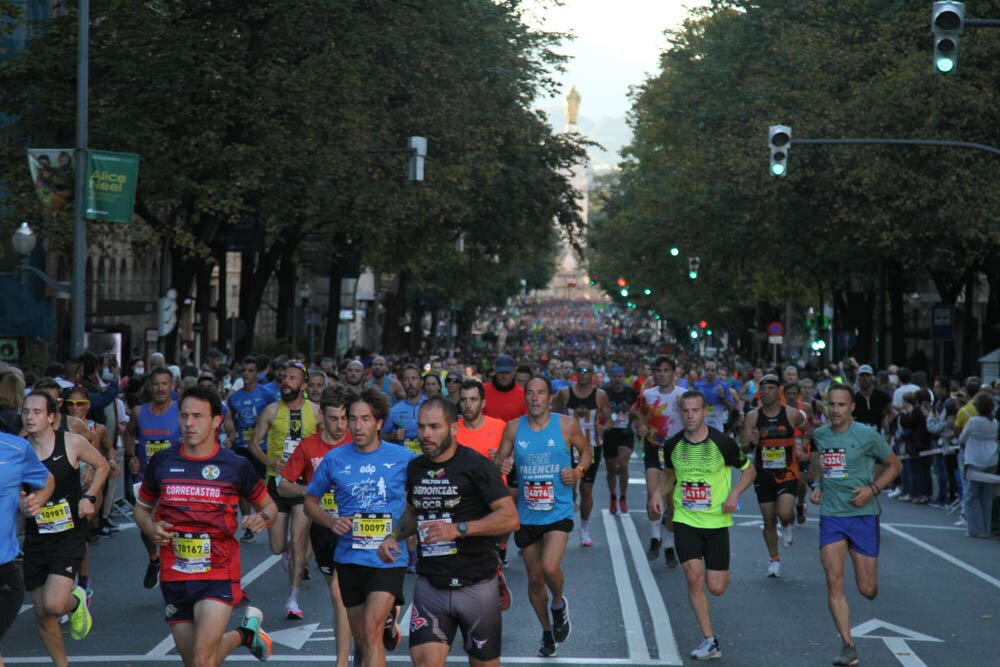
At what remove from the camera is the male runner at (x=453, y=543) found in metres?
7.96

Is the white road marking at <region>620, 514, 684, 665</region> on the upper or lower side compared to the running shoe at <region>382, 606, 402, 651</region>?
lower

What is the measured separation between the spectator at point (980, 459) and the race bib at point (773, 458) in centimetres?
535

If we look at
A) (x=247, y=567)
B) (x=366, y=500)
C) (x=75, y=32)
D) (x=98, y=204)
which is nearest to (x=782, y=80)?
(x=75, y=32)

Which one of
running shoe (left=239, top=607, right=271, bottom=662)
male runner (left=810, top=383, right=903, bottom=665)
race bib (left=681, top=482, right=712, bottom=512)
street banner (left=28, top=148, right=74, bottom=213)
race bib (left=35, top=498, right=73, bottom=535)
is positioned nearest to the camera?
running shoe (left=239, top=607, right=271, bottom=662)

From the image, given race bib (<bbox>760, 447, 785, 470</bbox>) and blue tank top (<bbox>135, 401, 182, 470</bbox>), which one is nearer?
blue tank top (<bbox>135, 401, 182, 470</bbox>)

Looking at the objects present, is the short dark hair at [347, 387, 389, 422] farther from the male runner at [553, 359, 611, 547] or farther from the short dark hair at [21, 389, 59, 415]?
the male runner at [553, 359, 611, 547]

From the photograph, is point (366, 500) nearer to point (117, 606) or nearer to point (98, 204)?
point (117, 606)

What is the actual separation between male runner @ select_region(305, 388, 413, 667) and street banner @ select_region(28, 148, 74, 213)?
15650 millimetres

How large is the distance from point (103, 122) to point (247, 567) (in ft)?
47.4

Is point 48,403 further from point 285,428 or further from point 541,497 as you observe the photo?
point 285,428

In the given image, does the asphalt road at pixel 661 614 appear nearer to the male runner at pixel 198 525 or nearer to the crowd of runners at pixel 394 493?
the crowd of runners at pixel 394 493

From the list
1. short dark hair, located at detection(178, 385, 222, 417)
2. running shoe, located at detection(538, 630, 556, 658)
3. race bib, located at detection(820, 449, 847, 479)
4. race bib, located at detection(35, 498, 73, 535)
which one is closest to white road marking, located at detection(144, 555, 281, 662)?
race bib, located at detection(35, 498, 73, 535)

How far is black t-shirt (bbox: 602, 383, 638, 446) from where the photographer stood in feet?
62.6

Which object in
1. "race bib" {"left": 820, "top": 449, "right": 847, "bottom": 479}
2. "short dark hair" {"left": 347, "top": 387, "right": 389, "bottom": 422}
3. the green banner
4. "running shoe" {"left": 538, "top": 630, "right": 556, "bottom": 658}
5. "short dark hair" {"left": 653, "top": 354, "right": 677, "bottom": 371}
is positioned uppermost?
the green banner
